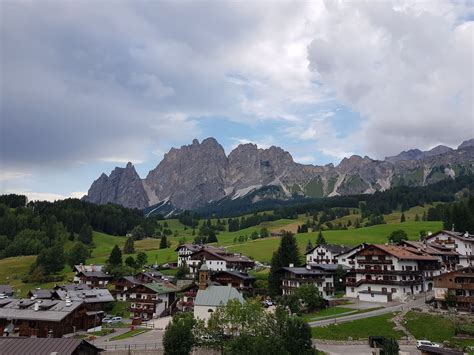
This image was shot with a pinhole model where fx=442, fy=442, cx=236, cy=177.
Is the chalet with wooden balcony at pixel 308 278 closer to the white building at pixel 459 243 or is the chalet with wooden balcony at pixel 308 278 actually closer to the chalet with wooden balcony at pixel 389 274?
the chalet with wooden balcony at pixel 389 274

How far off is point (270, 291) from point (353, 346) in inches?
1508

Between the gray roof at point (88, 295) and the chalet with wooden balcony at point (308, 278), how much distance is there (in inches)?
1535

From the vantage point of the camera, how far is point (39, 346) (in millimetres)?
50125

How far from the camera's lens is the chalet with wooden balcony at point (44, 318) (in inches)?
2928

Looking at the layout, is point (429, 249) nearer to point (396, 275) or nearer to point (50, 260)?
point (396, 275)

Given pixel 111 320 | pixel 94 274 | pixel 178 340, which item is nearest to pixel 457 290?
pixel 178 340

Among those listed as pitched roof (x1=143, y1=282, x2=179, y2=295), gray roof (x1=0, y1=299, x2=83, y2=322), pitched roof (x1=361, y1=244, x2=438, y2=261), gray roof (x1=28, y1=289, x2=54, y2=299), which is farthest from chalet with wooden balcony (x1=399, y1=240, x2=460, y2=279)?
gray roof (x1=28, y1=289, x2=54, y2=299)

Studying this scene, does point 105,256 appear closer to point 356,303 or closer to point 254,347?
point 356,303

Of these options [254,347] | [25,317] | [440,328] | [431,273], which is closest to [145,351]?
[254,347]

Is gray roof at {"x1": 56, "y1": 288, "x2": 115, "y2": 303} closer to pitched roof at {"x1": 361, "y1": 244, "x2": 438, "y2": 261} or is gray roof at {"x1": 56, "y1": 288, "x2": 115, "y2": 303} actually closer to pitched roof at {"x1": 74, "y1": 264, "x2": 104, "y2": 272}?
pitched roof at {"x1": 74, "y1": 264, "x2": 104, "y2": 272}

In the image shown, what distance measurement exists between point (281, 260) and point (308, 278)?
10.6 metres

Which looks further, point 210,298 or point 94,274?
point 94,274

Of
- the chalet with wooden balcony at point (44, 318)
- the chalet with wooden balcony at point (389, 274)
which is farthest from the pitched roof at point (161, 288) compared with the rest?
the chalet with wooden balcony at point (389, 274)

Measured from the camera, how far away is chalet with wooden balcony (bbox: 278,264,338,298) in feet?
309
